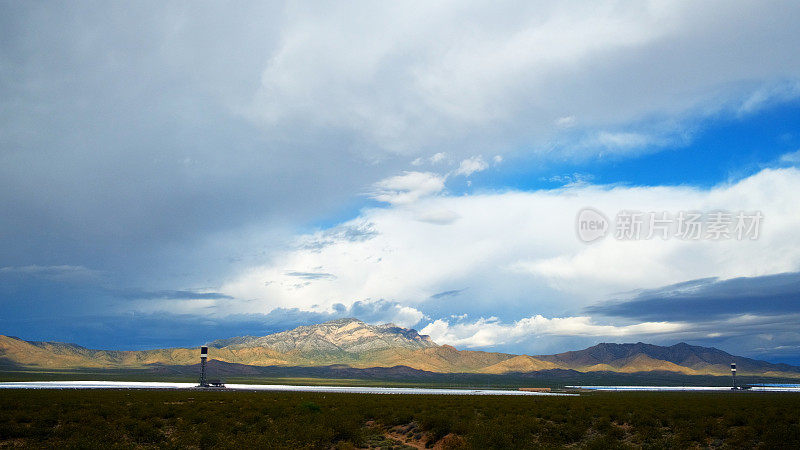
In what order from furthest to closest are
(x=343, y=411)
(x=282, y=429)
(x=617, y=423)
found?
(x=343, y=411), (x=617, y=423), (x=282, y=429)

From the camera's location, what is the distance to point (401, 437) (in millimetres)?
32125

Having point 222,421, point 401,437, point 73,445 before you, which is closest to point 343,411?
point 401,437

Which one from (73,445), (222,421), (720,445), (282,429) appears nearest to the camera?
(73,445)

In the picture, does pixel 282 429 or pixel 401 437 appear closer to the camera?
pixel 282 429

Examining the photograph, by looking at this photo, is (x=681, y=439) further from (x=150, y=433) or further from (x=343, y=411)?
(x=150, y=433)

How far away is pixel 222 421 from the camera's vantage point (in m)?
31.4

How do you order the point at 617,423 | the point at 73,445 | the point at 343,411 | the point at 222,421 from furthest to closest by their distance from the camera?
the point at 343,411 → the point at 617,423 → the point at 222,421 → the point at 73,445

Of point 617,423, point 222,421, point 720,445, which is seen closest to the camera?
point 720,445

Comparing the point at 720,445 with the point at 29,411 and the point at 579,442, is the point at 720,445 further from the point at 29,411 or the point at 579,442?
the point at 29,411

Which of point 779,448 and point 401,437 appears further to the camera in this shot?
point 401,437

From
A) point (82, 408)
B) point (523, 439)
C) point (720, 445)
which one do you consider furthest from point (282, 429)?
point (720, 445)

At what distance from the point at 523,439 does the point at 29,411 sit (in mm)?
30949

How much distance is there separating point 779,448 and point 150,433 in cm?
3256

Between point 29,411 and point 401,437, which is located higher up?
point 29,411
